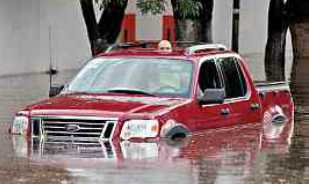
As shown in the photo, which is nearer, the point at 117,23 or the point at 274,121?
the point at 274,121

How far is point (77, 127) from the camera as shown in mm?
11641

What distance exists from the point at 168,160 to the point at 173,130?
98 cm

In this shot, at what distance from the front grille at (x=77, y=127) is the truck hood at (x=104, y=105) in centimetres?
8

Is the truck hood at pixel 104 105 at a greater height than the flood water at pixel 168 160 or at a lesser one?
greater

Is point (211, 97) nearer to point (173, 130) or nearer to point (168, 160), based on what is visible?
point (173, 130)

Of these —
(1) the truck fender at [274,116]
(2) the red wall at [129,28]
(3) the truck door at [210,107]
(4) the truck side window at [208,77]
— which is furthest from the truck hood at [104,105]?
(2) the red wall at [129,28]

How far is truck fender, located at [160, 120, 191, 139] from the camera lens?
1169cm

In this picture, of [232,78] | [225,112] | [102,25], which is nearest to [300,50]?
[102,25]

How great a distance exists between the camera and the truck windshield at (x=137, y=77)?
1254 cm

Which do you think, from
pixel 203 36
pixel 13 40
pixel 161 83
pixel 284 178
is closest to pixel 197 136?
pixel 161 83

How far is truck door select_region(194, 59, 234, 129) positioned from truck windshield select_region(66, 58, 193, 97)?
0.74 feet

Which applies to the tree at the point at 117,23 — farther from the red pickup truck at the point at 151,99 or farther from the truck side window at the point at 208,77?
the truck side window at the point at 208,77

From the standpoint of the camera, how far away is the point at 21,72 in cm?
2873

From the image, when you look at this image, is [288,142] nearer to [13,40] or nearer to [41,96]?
[41,96]
